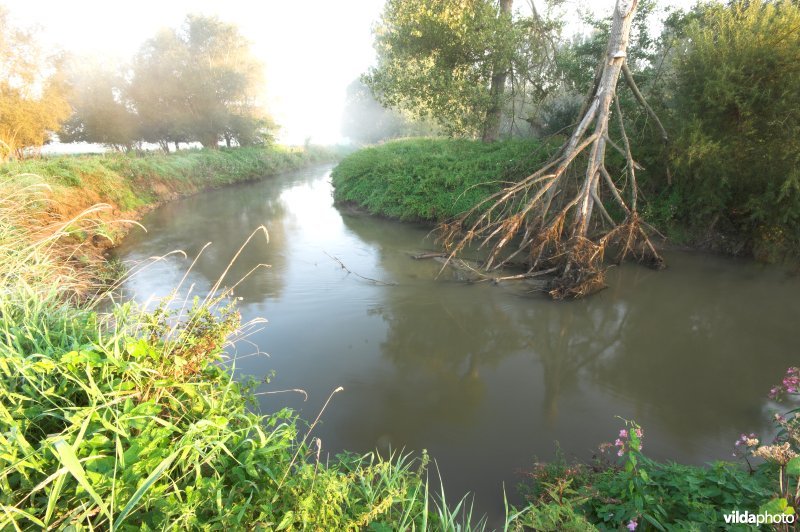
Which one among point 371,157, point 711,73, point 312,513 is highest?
point 711,73

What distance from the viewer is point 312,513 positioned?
5.92 feet

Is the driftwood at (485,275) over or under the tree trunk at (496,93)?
under

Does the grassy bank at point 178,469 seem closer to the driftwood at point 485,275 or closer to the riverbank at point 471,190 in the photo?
the driftwood at point 485,275

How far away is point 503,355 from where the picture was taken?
535cm

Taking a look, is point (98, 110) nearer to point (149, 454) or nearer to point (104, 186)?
point (104, 186)

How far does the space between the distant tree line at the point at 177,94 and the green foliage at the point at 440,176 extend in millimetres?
15215

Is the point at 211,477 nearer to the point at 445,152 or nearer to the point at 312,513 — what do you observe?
the point at 312,513

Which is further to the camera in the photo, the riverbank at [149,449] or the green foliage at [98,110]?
the green foliage at [98,110]

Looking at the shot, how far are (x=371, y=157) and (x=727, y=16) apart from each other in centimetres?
1012

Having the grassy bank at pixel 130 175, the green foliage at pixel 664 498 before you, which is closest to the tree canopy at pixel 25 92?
the grassy bank at pixel 130 175

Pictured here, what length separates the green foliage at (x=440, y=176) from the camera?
35.4 ft

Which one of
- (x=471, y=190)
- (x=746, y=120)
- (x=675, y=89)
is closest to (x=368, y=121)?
(x=471, y=190)

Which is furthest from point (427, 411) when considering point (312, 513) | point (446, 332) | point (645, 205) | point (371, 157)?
point (371, 157)

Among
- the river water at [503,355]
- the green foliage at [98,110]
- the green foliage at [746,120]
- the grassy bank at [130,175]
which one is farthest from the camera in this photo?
the green foliage at [98,110]
